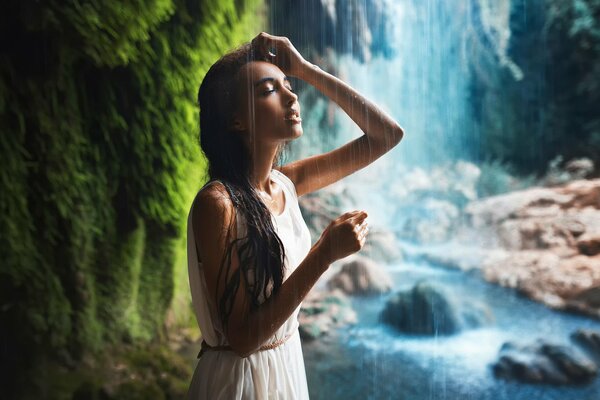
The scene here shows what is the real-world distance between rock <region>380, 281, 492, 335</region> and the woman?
3.31 metres

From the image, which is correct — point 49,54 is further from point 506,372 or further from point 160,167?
point 506,372

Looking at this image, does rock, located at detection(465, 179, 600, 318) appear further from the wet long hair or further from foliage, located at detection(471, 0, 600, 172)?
the wet long hair

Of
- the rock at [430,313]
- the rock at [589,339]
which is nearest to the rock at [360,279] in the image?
the rock at [430,313]

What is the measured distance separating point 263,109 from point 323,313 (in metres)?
3.44

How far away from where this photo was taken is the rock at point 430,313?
15.5ft

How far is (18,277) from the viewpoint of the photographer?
2.62 metres

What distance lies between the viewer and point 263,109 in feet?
5.16

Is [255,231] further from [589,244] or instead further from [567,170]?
[567,170]

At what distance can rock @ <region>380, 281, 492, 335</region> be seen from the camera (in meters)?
4.73

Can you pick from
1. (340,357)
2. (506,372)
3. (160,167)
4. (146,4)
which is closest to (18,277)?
(160,167)

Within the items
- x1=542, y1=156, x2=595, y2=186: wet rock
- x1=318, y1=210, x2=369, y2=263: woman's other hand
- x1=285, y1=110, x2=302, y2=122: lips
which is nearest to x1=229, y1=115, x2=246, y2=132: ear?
x1=285, y1=110, x2=302, y2=122: lips

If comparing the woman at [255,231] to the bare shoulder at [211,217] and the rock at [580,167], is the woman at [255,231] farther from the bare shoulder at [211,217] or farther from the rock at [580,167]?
the rock at [580,167]

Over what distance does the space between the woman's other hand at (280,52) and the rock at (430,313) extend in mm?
3518

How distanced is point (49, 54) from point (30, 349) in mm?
1455
